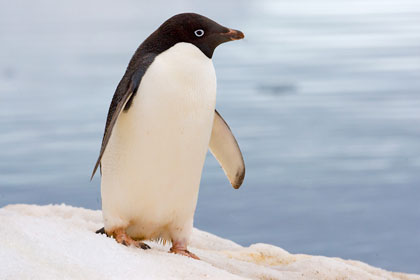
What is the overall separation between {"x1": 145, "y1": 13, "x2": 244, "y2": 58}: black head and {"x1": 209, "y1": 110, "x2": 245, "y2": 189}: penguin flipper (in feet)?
2.17

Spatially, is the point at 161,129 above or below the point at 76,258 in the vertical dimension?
above

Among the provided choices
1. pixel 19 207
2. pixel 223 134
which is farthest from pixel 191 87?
pixel 19 207

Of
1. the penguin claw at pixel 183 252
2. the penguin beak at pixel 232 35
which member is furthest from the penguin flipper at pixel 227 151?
the penguin claw at pixel 183 252

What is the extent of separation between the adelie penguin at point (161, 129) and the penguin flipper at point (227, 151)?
0.56m

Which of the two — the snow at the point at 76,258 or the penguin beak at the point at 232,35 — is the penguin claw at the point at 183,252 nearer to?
the snow at the point at 76,258

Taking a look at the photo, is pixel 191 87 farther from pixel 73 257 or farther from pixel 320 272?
pixel 320 272

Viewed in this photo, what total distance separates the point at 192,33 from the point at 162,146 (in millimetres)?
601

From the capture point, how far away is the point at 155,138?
363 centimetres

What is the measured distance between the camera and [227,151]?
4.46 m

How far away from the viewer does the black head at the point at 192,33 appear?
3.71m

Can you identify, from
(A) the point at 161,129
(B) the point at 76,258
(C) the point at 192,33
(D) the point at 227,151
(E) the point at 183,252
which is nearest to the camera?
(B) the point at 76,258

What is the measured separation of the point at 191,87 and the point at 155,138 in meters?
0.32

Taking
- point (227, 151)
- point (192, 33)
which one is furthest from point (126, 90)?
point (227, 151)

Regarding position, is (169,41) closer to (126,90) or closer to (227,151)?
(126,90)
